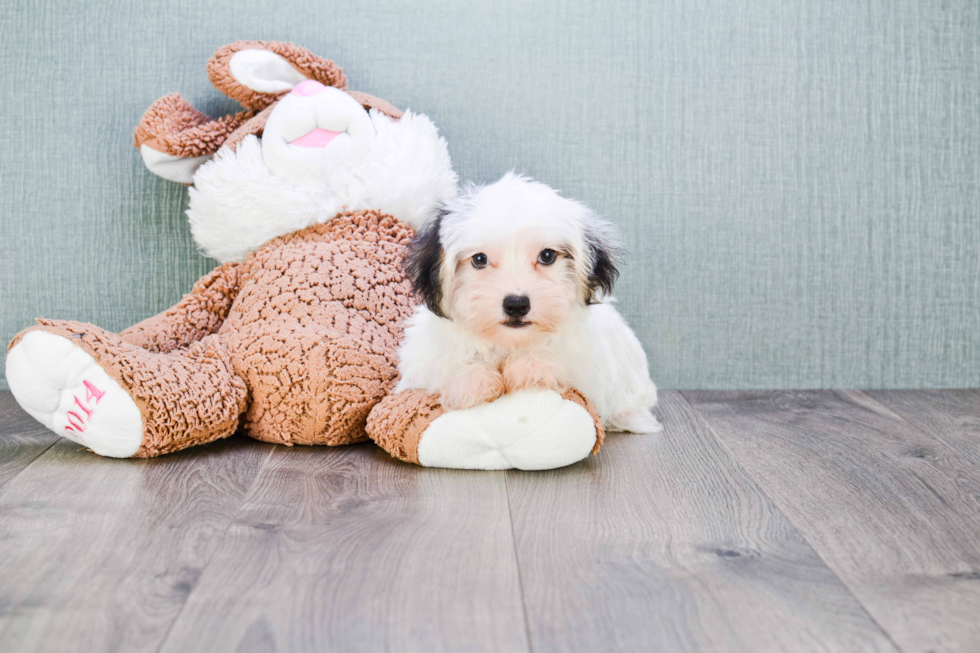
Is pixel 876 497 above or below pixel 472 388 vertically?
below

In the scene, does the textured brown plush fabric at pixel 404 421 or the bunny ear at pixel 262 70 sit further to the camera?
the bunny ear at pixel 262 70

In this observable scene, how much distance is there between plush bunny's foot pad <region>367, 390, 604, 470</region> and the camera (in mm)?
1438

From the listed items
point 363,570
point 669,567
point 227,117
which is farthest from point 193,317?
point 669,567

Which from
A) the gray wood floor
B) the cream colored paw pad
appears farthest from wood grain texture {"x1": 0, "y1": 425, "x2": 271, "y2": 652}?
the cream colored paw pad

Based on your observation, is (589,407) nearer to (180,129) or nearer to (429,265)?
(429,265)

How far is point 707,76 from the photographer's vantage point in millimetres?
2141

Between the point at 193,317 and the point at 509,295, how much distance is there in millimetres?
836

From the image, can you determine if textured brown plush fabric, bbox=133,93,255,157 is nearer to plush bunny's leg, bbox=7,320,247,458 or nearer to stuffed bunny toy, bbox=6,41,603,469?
stuffed bunny toy, bbox=6,41,603,469

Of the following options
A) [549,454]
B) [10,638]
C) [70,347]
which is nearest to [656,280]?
[549,454]

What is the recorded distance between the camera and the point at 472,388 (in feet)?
4.77

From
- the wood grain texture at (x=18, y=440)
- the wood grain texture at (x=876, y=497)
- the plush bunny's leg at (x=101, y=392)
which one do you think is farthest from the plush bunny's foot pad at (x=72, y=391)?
the wood grain texture at (x=876, y=497)

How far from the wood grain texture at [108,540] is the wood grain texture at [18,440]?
1.1 inches

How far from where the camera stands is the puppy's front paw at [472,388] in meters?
1.46

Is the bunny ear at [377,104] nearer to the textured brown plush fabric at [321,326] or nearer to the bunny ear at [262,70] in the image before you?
the bunny ear at [262,70]
